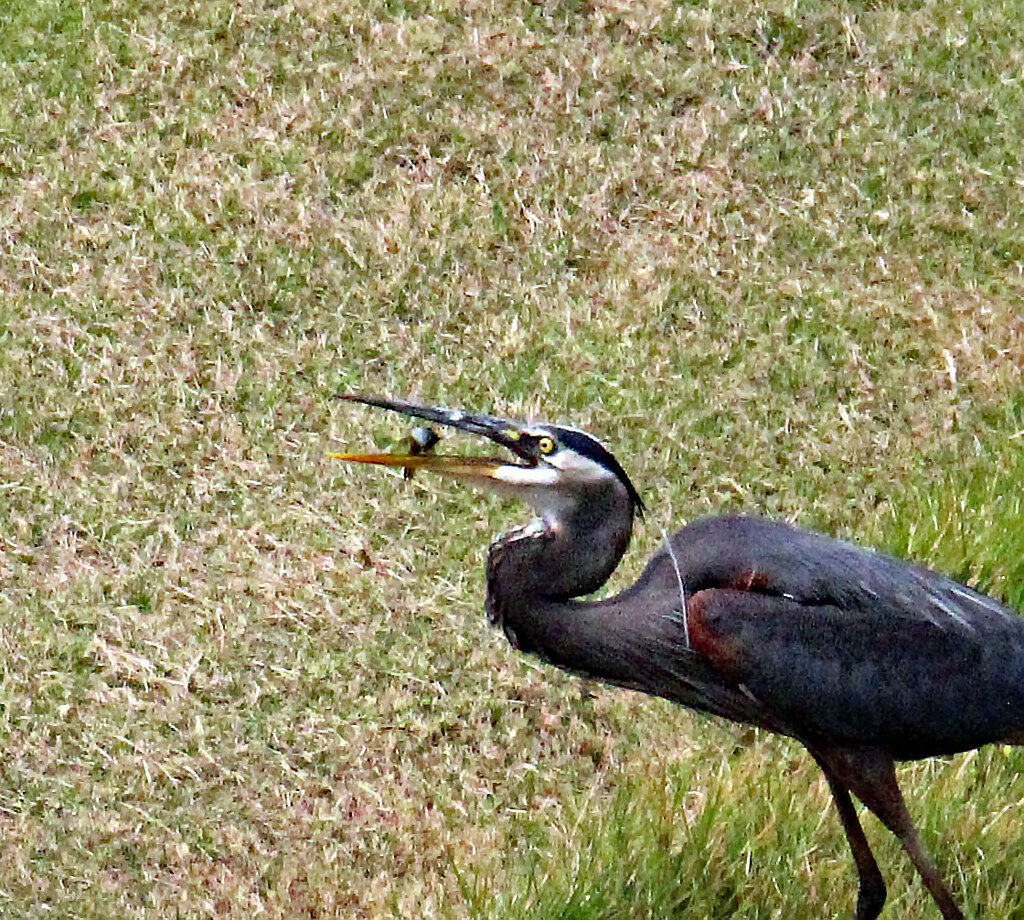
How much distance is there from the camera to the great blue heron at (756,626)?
141 inches

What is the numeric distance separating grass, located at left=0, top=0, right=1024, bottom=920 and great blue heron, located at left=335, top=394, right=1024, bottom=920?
0.55 m

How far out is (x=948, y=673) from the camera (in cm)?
369

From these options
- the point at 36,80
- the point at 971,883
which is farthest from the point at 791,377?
the point at 36,80

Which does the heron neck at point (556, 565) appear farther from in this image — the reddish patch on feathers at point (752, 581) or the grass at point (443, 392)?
the grass at point (443, 392)

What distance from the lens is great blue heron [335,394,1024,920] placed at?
357 centimetres

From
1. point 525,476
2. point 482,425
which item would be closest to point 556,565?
point 525,476

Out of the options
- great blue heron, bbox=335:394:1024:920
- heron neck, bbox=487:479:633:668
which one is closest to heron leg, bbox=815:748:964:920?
great blue heron, bbox=335:394:1024:920

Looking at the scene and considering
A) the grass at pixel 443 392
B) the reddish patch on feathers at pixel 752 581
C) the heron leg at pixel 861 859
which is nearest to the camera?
the reddish patch on feathers at pixel 752 581

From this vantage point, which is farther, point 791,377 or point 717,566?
point 791,377

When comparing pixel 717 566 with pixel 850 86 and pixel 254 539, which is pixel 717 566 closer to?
pixel 254 539

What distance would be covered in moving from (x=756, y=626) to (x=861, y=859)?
74 centimetres

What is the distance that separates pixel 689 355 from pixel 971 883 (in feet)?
8.83

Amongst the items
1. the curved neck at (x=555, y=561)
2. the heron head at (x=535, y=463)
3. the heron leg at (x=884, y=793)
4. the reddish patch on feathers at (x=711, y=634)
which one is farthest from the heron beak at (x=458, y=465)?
the heron leg at (x=884, y=793)

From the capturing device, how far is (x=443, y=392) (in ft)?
20.0
